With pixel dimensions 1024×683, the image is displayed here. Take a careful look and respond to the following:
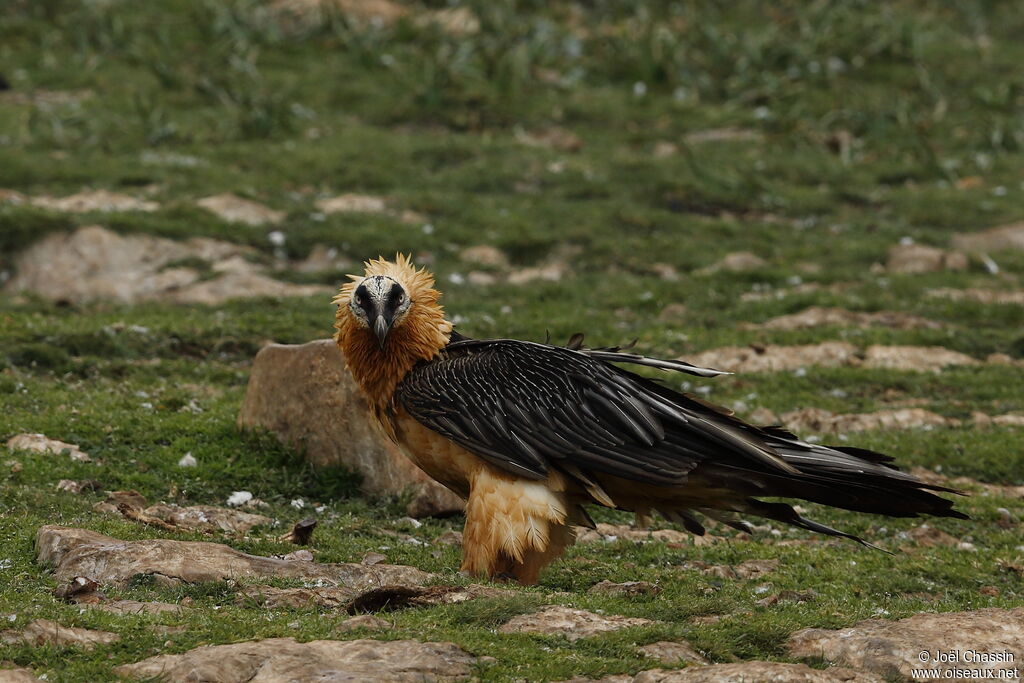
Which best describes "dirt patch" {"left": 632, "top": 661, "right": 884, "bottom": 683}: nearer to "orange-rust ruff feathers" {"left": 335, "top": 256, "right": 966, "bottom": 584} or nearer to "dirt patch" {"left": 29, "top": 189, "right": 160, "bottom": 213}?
"orange-rust ruff feathers" {"left": 335, "top": 256, "right": 966, "bottom": 584}

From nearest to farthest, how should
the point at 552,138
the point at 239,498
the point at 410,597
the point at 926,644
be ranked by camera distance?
the point at 926,644, the point at 410,597, the point at 239,498, the point at 552,138

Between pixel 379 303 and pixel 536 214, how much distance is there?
10120 mm

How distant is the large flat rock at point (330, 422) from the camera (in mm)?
9734

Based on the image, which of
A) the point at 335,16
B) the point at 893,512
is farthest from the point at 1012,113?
the point at 893,512

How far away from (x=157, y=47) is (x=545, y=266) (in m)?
11.2

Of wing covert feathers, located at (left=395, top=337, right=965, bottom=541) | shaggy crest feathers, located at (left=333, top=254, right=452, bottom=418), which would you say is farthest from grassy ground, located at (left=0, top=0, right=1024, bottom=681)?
shaggy crest feathers, located at (left=333, top=254, right=452, bottom=418)

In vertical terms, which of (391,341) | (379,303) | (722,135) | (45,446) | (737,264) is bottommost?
(45,446)

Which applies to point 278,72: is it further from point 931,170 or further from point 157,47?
point 931,170

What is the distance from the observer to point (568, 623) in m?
6.61

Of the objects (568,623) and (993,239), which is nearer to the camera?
(568,623)

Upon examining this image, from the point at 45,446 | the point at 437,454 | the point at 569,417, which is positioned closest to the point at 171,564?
the point at 437,454

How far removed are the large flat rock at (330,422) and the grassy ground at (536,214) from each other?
0.21 m

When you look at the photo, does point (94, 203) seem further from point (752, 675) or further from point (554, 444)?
point (752, 675)

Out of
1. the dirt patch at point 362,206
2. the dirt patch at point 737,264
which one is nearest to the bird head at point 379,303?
the dirt patch at point 737,264
